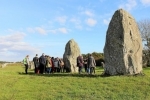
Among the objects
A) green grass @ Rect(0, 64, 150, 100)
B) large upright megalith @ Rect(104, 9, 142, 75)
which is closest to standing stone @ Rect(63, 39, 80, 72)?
large upright megalith @ Rect(104, 9, 142, 75)

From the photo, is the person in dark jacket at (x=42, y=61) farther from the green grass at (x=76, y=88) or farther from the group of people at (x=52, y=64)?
the green grass at (x=76, y=88)

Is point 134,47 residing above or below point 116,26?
below

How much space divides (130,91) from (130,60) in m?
4.53

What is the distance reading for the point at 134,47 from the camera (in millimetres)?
23578

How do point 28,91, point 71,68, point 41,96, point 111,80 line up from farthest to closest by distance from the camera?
point 71,68
point 111,80
point 28,91
point 41,96

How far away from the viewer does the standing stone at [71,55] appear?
35.7 meters

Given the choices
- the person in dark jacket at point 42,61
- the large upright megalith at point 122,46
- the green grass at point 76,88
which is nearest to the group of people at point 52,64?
the person in dark jacket at point 42,61

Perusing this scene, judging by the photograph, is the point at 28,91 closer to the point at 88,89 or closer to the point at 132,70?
the point at 88,89

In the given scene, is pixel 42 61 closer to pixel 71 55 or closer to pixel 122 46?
pixel 71 55

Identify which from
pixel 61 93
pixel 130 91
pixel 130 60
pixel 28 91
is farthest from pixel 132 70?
pixel 28 91

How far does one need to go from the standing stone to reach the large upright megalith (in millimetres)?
12092

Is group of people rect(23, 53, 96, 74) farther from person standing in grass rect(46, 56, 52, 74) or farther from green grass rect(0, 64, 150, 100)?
green grass rect(0, 64, 150, 100)

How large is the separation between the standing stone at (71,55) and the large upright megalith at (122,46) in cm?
1209

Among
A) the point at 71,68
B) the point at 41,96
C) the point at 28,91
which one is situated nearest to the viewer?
the point at 41,96
